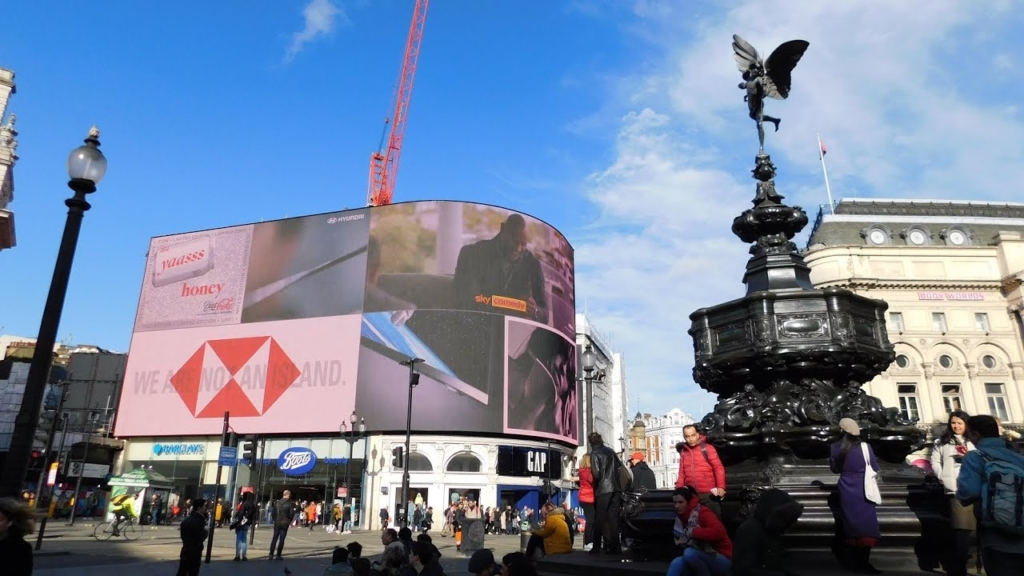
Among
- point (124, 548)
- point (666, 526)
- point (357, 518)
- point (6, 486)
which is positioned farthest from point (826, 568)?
point (357, 518)

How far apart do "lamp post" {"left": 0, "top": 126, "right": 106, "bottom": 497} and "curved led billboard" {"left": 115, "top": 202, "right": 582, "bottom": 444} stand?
34624 mm

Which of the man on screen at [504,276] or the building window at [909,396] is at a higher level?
the man on screen at [504,276]

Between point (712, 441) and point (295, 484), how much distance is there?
42.2m

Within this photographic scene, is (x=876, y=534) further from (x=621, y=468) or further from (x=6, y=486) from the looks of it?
(x=6, y=486)

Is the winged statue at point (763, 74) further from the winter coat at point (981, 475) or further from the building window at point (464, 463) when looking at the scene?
the building window at point (464, 463)

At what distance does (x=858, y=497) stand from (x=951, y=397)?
150 ft

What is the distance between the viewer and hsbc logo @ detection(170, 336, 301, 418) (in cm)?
4319

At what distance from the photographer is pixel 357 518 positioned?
3919cm

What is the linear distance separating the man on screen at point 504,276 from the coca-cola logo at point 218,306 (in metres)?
17.8

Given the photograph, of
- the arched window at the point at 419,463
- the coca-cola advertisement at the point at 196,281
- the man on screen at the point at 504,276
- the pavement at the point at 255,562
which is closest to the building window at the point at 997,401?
the man on screen at the point at 504,276

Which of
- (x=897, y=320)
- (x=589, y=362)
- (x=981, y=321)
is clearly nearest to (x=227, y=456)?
(x=589, y=362)

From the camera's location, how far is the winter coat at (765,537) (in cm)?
389

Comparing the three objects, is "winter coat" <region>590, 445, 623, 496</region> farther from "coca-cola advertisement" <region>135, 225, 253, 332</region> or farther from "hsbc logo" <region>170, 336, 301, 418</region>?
"coca-cola advertisement" <region>135, 225, 253, 332</region>

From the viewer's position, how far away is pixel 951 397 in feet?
136
